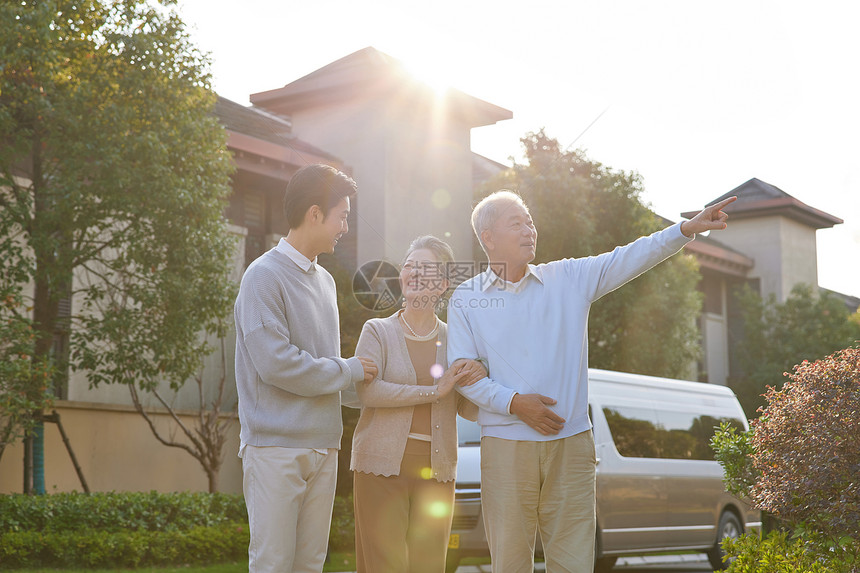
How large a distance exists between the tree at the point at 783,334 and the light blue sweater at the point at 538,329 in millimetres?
24450

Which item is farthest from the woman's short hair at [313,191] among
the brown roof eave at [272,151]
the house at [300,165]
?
the brown roof eave at [272,151]

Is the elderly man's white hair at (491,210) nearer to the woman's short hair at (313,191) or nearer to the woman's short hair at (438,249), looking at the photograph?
the woman's short hair at (438,249)

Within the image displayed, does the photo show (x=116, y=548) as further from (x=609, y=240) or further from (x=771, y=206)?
(x=771, y=206)

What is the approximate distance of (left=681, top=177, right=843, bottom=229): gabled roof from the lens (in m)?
31.3

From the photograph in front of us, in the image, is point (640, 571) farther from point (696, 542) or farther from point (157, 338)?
point (157, 338)

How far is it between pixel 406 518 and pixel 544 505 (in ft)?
2.19

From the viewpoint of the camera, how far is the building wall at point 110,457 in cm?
1324

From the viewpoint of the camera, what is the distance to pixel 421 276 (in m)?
4.60

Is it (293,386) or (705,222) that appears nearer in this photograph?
(293,386)

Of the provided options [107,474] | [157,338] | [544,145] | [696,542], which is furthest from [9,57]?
[544,145]

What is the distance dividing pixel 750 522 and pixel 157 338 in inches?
336

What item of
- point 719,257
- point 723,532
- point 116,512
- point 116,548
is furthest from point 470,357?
point 719,257

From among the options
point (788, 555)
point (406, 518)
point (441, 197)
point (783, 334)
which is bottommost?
point (788, 555)

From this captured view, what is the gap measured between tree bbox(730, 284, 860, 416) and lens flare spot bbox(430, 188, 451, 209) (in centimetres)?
1655
